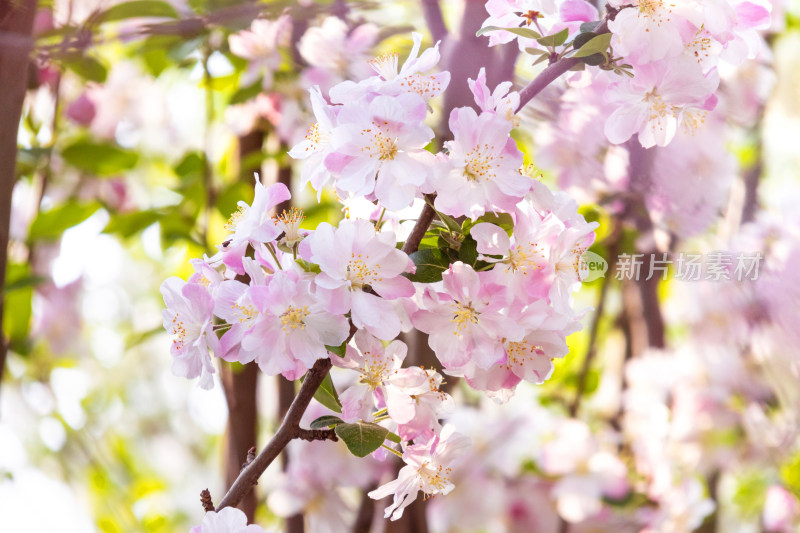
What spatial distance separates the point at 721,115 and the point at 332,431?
2.99 feet

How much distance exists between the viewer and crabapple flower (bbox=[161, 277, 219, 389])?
1.23 ft

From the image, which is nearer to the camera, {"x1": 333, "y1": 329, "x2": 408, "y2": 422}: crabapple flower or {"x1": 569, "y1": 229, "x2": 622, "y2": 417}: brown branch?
{"x1": 333, "y1": 329, "x2": 408, "y2": 422}: crabapple flower

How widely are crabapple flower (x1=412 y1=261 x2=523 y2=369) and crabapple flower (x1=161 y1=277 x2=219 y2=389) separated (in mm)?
103

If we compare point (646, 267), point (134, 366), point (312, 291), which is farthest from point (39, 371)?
point (312, 291)

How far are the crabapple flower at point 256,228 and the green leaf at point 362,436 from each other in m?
0.09

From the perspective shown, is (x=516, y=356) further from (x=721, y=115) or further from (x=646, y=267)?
(x=721, y=115)

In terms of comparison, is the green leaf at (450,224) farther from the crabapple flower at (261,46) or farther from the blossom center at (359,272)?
the crabapple flower at (261,46)

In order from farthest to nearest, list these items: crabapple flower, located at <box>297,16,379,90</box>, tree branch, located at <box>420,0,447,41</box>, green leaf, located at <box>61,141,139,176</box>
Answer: green leaf, located at <box>61,141,139,176</box> → crabapple flower, located at <box>297,16,379,90</box> → tree branch, located at <box>420,0,447,41</box>

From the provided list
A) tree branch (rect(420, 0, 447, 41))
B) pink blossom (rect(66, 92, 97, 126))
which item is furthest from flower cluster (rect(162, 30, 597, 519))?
pink blossom (rect(66, 92, 97, 126))

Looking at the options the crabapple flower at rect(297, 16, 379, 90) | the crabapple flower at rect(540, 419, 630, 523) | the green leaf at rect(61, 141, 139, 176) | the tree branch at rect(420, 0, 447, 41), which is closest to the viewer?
the tree branch at rect(420, 0, 447, 41)

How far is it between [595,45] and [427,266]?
0.46 ft

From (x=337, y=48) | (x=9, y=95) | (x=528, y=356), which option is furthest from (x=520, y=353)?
(x=337, y=48)

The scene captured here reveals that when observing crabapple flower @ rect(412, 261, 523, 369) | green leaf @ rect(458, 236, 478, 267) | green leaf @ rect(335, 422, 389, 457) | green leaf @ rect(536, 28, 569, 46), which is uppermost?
green leaf @ rect(536, 28, 569, 46)

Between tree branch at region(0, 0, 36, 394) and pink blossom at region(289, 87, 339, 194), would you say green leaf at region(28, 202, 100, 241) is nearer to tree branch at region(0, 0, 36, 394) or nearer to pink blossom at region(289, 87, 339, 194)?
tree branch at region(0, 0, 36, 394)
